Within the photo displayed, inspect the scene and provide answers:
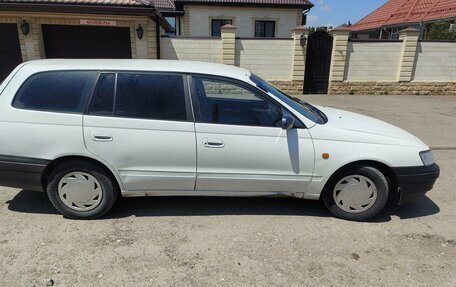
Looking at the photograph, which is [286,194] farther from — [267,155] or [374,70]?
[374,70]

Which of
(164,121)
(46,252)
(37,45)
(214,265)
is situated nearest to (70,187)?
(46,252)

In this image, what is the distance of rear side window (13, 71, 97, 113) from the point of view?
3371mm

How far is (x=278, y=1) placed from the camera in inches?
864

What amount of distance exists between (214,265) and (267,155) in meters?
1.17

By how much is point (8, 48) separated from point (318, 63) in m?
12.2

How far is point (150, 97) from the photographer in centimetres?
340

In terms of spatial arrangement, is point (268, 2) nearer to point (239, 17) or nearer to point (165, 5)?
point (239, 17)

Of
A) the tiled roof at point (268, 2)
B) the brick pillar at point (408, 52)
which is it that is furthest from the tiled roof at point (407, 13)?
the brick pillar at point (408, 52)

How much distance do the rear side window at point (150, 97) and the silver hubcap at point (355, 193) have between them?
176 cm

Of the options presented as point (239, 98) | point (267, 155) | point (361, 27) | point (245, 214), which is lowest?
point (245, 214)

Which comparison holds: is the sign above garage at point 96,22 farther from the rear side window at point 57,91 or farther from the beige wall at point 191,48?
the rear side window at point 57,91

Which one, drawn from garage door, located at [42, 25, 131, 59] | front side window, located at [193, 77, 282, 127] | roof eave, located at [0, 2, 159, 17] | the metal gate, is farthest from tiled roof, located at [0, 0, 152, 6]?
front side window, located at [193, 77, 282, 127]

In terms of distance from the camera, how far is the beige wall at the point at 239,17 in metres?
21.6

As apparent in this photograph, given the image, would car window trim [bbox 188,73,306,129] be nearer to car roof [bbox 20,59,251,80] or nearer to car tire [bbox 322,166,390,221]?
car roof [bbox 20,59,251,80]
